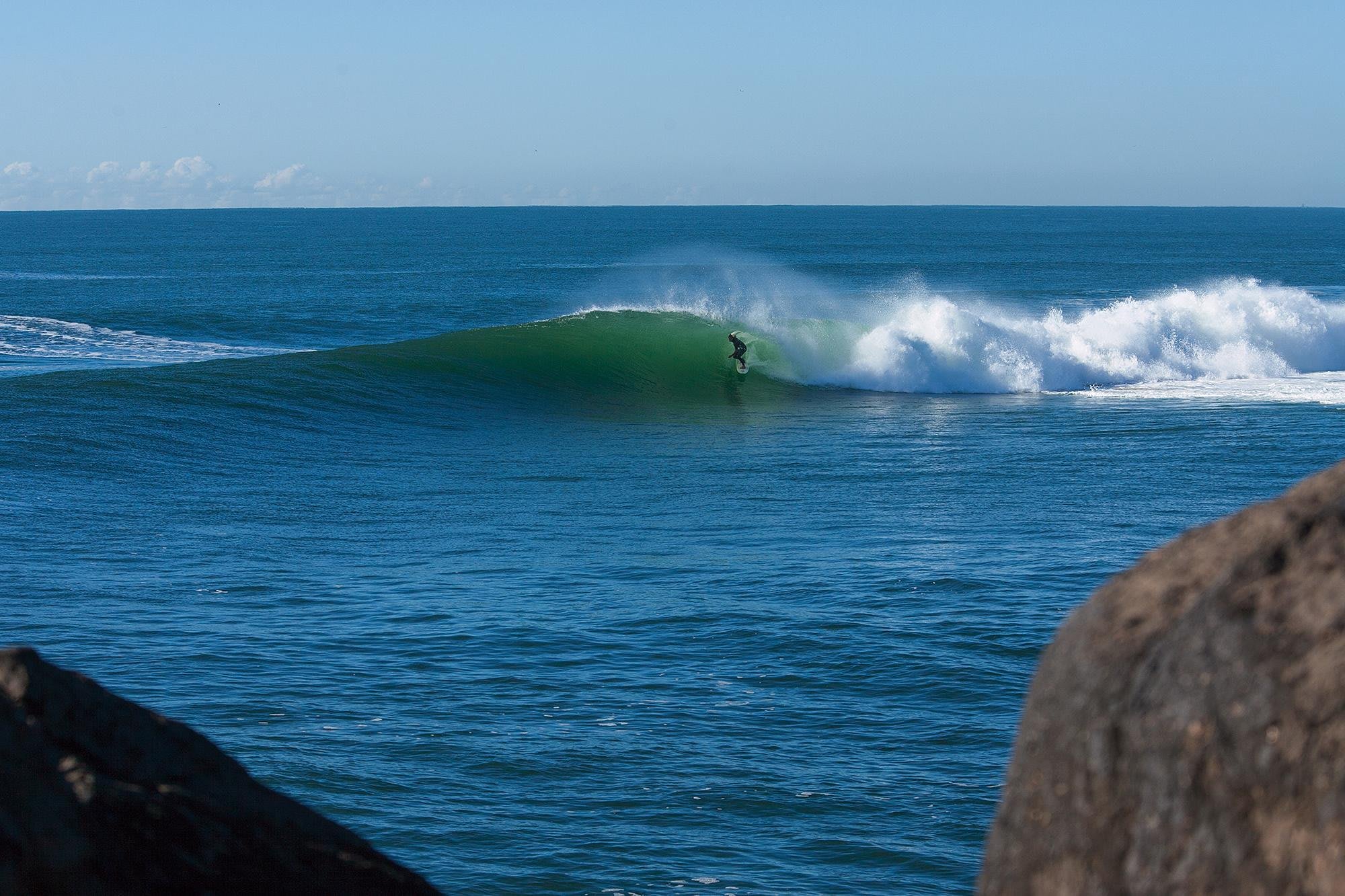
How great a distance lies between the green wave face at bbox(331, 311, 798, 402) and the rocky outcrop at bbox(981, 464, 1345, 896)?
22410 mm

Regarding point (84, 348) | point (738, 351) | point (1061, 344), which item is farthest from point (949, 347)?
point (84, 348)

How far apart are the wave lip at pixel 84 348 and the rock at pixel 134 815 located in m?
26.9

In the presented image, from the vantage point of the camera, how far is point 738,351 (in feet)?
88.2

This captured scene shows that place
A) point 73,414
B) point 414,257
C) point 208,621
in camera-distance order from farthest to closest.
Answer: point 414,257 → point 73,414 → point 208,621

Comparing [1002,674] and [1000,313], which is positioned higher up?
[1000,313]

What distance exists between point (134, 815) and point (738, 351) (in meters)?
24.9

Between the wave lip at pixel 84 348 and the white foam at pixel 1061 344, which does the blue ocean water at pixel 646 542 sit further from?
the wave lip at pixel 84 348

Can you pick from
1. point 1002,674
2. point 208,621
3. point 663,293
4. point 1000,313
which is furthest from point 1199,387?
point 208,621

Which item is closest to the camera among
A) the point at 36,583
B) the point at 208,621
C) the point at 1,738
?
the point at 1,738

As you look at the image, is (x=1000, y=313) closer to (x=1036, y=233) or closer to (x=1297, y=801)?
(x=1297, y=801)

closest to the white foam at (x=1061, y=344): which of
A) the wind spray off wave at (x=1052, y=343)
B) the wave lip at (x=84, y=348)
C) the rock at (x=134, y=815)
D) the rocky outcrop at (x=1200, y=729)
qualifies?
the wind spray off wave at (x=1052, y=343)

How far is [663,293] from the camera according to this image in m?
33.2

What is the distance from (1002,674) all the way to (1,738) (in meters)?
7.13

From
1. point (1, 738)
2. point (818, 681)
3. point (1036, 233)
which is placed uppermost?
point (1036, 233)
